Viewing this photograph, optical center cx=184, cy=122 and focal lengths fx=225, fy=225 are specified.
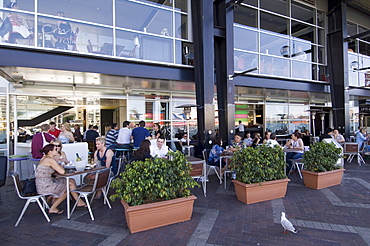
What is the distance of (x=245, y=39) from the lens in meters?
9.87

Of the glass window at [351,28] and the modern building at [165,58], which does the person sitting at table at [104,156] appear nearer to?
the modern building at [165,58]

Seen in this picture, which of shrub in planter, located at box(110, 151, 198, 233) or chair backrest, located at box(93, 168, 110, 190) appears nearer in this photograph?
shrub in planter, located at box(110, 151, 198, 233)

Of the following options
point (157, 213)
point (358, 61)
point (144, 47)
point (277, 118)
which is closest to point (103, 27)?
point (144, 47)

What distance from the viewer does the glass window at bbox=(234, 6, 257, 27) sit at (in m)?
11.6

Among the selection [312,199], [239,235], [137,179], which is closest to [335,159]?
[312,199]

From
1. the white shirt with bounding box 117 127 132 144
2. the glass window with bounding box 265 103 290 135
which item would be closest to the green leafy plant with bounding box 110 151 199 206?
the white shirt with bounding box 117 127 132 144

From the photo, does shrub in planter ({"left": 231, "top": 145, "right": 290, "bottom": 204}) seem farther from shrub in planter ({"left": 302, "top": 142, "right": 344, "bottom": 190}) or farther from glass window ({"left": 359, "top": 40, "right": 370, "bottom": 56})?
glass window ({"left": 359, "top": 40, "right": 370, "bottom": 56})

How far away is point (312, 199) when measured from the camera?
15.0 feet

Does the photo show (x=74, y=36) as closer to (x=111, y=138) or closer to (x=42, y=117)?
(x=111, y=138)

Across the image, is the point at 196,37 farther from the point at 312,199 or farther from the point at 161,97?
the point at 312,199

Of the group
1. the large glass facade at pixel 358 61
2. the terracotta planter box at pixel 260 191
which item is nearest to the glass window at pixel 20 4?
the terracotta planter box at pixel 260 191

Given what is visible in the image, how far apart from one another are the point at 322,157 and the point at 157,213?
13.4 feet

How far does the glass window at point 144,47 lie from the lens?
743cm

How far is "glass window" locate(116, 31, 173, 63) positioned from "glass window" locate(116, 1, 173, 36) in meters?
0.31
